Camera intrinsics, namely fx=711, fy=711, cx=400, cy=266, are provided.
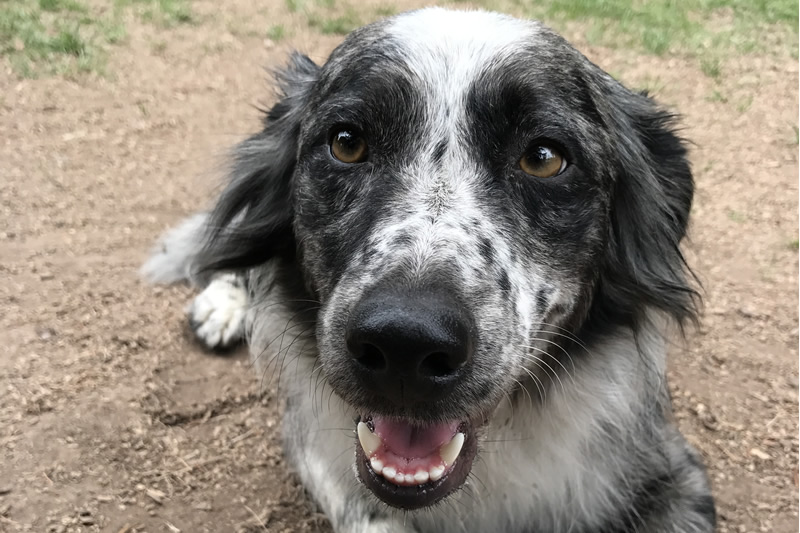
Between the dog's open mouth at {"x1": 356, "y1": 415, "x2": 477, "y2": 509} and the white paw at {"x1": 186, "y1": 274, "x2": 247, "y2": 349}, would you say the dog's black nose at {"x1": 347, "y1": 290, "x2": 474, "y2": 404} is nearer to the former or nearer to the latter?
the dog's open mouth at {"x1": 356, "y1": 415, "x2": 477, "y2": 509}

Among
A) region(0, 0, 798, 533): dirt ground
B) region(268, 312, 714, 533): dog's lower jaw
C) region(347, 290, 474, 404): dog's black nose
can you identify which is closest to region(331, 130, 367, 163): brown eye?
region(347, 290, 474, 404): dog's black nose

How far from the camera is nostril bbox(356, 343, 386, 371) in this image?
2131mm

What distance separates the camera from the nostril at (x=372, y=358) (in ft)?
6.99

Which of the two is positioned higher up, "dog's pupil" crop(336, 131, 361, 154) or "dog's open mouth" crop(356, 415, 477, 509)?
"dog's pupil" crop(336, 131, 361, 154)

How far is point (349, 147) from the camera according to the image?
9.34 ft

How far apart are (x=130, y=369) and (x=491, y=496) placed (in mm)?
2248

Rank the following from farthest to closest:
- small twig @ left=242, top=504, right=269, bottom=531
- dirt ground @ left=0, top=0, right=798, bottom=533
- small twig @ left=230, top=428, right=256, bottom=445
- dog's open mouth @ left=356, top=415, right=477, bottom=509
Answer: small twig @ left=230, top=428, right=256, bottom=445
dirt ground @ left=0, top=0, right=798, bottom=533
small twig @ left=242, top=504, right=269, bottom=531
dog's open mouth @ left=356, top=415, right=477, bottom=509

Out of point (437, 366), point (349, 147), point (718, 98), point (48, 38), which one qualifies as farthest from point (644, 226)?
point (48, 38)

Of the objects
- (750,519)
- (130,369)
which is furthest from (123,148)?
(750,519)

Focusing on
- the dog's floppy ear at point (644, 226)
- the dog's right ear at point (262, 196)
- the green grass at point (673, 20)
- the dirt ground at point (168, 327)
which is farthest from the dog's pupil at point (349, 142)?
the green grass at point (673, 20)

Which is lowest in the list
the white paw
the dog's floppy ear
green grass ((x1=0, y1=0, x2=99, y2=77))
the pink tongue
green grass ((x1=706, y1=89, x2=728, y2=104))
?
the white paw

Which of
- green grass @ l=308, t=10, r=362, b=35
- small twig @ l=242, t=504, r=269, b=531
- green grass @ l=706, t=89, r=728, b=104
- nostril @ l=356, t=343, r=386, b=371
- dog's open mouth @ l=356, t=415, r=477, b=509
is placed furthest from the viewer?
green grass @ l=308, t=10, r=362, b=35

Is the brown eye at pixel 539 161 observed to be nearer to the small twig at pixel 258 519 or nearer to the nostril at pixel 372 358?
the nostril at pixel 372 358

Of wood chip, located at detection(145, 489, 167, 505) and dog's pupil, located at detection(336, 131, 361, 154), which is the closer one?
dog's pupil, located at detection(336, 131, 361, 154)
